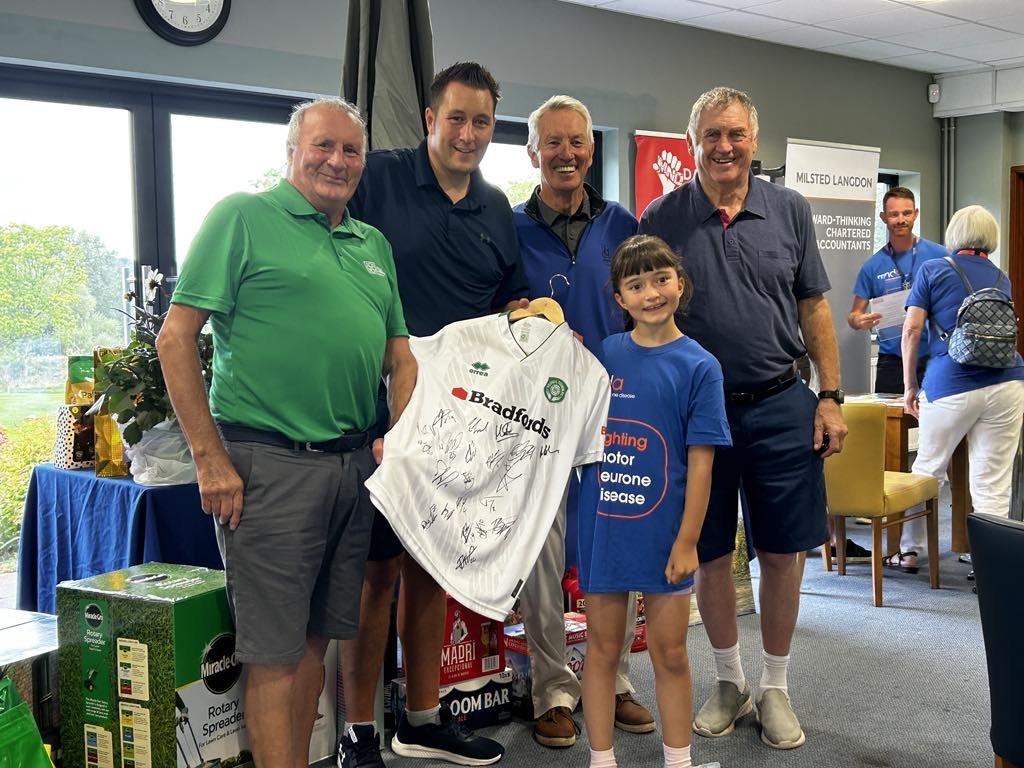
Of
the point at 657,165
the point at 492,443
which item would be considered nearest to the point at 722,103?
the point at 492,443

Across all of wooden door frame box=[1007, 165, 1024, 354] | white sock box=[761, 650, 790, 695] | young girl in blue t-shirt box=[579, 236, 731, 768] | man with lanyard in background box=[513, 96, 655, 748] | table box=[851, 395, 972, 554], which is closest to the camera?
young girl in blue t-shirt box=[579, 236, 731, 768]

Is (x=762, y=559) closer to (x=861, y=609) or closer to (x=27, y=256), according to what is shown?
(x=861, y=609)

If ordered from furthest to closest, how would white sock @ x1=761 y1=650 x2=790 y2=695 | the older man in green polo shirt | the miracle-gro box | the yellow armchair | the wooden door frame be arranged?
the wooden door frame, the yellow armchair, white sock @ x1=761 y1=650 x2=790 y2=695, the miracle-gro box, the older man in green polo shirt

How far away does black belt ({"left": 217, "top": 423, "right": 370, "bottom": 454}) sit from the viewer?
6.63 feet

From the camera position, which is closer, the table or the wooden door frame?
the table

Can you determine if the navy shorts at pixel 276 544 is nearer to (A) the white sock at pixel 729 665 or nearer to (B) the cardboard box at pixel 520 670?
(B) the cardboard box at pixel 520 670

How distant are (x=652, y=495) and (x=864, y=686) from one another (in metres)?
1.42

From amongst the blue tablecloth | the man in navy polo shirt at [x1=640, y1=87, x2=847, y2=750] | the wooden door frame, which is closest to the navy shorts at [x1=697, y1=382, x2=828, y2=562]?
the man in navy polo shirt at [x1=640, y1=87, x2=847, y2=750]

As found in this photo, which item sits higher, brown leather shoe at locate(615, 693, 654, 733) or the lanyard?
the lanyard

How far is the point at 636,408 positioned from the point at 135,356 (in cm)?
130

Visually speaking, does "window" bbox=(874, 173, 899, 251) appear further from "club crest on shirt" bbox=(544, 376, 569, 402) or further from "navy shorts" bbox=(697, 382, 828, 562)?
"club crest on shirt" bbox=(544, 376, 569, 402)

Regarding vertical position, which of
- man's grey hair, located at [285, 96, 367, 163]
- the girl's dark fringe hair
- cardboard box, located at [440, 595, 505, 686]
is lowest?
cardboard box, located at [440, 595, 505, 686]

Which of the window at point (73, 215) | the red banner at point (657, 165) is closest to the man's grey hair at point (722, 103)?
the window at point (73, 215)

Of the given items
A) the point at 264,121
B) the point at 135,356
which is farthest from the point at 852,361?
the point at 135,356
